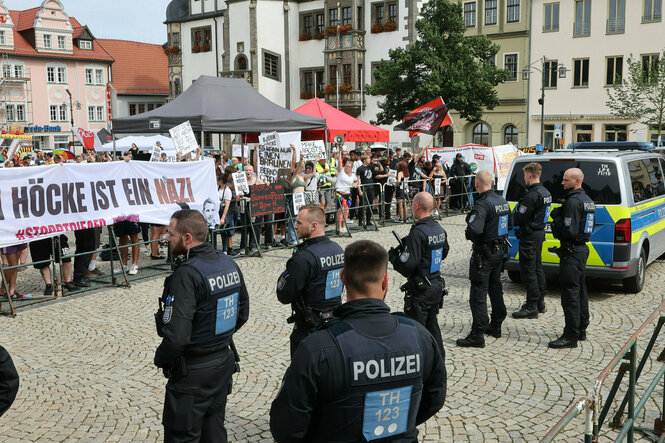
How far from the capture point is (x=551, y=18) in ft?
143

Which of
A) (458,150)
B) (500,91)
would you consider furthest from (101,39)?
(458,150)

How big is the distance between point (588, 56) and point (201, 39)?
100ft

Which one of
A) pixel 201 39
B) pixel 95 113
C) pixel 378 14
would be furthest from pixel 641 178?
pixel 95 113

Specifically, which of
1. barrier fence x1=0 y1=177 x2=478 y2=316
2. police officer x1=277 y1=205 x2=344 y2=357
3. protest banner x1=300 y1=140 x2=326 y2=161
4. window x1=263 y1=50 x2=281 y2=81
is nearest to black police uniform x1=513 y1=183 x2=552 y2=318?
police officer x1=277 y1=205 x2=344 y2=357

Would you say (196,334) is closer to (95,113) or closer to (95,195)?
(95,195)

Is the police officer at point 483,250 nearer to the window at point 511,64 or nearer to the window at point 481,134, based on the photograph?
the window at point 511,64

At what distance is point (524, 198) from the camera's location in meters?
8.44

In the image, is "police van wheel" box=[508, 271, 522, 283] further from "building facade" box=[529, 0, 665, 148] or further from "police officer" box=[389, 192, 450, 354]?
"building facade" box=[529, 0, 665, 148]

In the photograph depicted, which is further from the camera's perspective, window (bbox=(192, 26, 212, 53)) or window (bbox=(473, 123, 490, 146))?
window (bbox=(192, 26, 212, 53))

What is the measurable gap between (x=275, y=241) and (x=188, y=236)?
10.2 meters

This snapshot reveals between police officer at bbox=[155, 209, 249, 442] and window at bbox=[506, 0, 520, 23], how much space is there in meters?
45.0

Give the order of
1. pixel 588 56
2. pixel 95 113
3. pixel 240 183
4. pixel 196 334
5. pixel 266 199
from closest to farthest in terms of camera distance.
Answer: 1. pixel 196 334
2. pixel 240 183
3. pixel 266 199
4. pixel 588 56
5. pixel 95 113

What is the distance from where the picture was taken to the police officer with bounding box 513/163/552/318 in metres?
8.33

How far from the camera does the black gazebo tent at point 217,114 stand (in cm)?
1393
